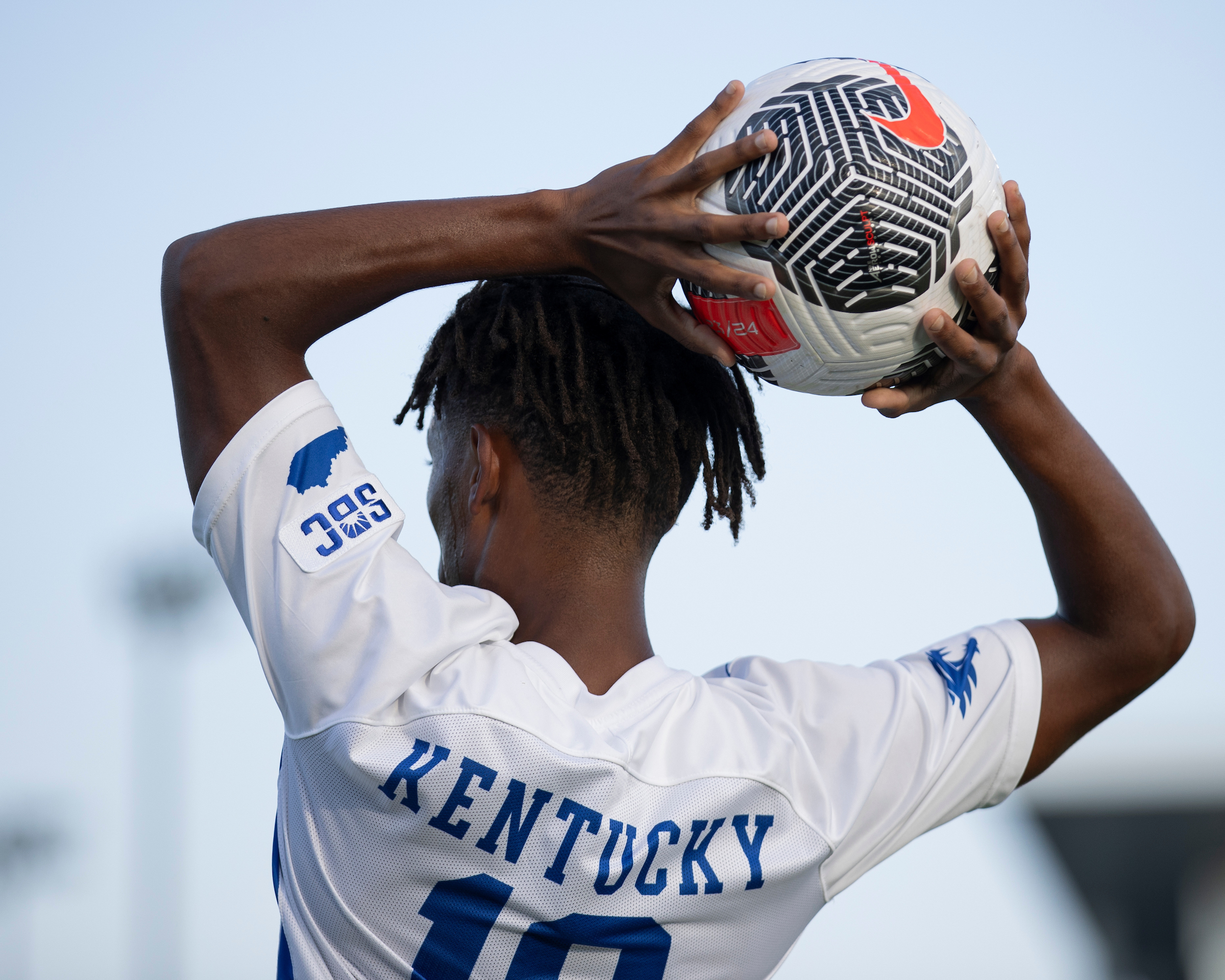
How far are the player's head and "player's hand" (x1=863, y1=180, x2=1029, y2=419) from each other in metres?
0.51

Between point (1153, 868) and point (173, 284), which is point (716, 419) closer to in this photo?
point (173, 284)

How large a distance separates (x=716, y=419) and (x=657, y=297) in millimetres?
A: 559

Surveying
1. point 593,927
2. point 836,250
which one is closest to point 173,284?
point 836,250

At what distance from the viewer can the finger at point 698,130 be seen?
207 centimetres

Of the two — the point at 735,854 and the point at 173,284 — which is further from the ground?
the point at 173,284

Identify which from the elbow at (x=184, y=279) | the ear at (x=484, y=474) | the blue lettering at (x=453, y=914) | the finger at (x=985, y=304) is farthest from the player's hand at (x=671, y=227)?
the blue lettering at (x=453, y=914)

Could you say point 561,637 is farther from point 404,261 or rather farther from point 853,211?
point 853,211

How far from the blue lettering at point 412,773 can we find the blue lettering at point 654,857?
422mm

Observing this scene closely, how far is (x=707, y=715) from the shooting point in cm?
224

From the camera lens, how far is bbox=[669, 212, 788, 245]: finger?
1.91 metres

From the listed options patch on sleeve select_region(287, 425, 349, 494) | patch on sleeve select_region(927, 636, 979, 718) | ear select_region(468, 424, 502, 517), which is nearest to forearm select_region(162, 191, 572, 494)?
patch on sleeve select_region(287, 425, 349, 494)

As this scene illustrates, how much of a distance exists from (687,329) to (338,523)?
0.75m

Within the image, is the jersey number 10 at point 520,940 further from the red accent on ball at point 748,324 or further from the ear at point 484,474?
the red accent on ball at point 748,324

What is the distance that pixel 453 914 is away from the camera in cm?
202
